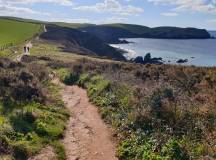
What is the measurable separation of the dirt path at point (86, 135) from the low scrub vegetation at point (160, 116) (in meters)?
0.56

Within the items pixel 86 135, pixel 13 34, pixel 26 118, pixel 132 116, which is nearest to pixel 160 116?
pixel 132 116

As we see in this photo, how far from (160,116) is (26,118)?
266 inches

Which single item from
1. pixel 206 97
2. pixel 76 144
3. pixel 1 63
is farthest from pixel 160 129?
pixel 1 63

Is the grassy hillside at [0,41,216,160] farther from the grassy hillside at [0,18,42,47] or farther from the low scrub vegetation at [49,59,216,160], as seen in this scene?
the grassy hillside at [0,18,42,47]

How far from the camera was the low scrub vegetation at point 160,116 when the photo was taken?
17203 millimetres

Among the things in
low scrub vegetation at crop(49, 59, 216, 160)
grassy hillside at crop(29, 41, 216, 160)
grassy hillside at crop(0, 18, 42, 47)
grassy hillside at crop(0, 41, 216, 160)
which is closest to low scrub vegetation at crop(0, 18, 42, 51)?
grassy hillside at crop(0, 18, 42, 47)

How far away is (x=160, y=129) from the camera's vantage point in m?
19.7

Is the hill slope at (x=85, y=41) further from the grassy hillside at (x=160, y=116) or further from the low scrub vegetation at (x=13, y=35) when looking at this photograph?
the grassy hillside at (x=160, y=116)

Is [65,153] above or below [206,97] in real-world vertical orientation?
below

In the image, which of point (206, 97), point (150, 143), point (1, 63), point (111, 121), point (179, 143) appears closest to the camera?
point (179, 143)

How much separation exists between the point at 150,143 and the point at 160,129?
1400 millimetres

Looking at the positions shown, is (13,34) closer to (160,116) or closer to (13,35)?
(13,35)

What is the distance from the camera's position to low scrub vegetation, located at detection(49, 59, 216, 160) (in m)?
17.2

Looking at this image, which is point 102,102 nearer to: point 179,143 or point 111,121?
point 111,121
